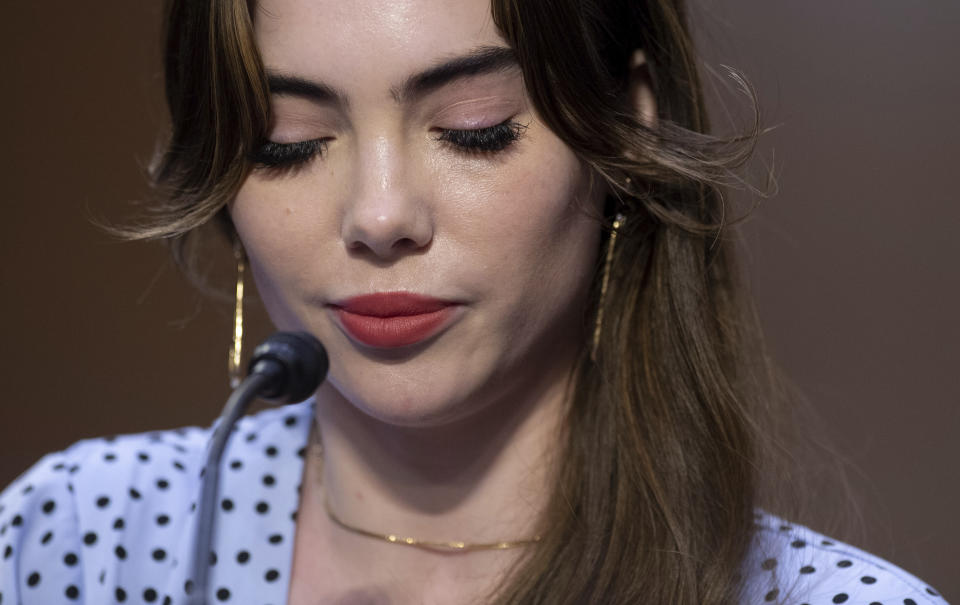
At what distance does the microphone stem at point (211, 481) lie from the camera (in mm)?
739

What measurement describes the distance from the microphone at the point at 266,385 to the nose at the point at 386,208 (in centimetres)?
26

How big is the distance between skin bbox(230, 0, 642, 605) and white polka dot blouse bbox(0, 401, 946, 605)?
138mm

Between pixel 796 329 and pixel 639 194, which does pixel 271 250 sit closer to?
pixel 639 194

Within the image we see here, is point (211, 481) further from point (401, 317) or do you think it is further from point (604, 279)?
point (604, 279)

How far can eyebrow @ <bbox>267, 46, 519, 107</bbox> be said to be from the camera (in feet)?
3.69

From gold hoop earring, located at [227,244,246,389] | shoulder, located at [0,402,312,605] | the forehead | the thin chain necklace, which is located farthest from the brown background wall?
the forehead

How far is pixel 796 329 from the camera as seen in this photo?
7.15ft

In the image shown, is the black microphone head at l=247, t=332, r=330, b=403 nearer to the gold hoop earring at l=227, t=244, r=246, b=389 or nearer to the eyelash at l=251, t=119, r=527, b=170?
the eyelash at l=251, t=119, r=527, b=170

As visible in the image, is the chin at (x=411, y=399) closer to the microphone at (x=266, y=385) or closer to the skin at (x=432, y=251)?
the skin at (x=432, y=251)

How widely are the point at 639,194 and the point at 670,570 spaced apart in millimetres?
399

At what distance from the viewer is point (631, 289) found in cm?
133

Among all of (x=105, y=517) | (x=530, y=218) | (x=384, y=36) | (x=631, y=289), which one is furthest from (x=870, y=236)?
(x=105, y=517)

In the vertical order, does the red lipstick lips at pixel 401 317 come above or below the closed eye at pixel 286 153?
below

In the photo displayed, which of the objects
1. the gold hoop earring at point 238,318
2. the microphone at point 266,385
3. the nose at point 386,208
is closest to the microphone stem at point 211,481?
the microphone at point 266,385
